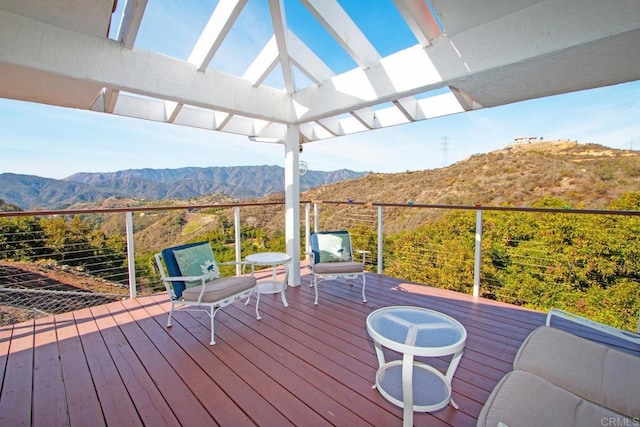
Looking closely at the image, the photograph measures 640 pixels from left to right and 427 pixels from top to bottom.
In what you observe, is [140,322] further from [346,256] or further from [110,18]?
[110,18]

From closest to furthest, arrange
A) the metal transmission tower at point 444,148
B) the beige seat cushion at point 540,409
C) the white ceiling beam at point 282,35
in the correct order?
the beige seat cushion at point 540,409 < the white ceiling beam at point 282,35 < the metal transmission tower at point 444,148

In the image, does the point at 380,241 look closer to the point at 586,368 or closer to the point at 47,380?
the point at 586,368

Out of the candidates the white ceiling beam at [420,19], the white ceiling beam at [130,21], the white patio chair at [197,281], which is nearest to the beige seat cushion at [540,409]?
the white patio chair at [197,281]

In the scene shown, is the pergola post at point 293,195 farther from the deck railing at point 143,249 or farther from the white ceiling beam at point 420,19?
the white ceiling beam at point 420,19

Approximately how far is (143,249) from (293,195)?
407cm

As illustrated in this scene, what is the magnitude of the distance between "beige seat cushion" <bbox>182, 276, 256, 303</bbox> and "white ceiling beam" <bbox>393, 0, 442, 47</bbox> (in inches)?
107

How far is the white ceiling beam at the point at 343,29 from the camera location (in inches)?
91.9

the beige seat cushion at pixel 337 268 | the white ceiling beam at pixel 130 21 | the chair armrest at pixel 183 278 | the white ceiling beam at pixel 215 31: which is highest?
the white ceiling beam at pixel 215 31

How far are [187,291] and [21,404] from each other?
1.20 metres

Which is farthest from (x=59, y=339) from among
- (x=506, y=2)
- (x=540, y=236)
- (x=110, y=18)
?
(x=540, y=236)

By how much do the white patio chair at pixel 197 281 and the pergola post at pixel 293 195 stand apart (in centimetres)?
105

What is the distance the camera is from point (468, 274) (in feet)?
21.0

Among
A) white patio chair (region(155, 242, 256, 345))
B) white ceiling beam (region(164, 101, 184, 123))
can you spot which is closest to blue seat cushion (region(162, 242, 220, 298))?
white patio chair (region(155, 242, 256, 345))

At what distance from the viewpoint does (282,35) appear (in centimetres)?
274
